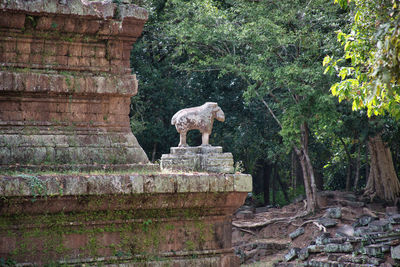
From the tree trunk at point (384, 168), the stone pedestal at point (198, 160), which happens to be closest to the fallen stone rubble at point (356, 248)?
the tree trunk at point (384, 168)

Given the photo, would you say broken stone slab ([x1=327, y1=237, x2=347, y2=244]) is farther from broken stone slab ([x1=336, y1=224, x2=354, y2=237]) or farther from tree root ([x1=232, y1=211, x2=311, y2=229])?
tree root ([x1=232, y1=211, x2=311, y2=229])

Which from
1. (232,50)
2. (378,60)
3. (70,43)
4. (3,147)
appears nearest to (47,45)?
(70,43)

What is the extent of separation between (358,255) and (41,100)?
1024 centimetres

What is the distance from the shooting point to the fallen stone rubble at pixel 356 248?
1557 cm

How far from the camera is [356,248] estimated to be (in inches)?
651

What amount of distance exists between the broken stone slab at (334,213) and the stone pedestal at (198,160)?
1080cm

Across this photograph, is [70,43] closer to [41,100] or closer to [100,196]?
[41,100]

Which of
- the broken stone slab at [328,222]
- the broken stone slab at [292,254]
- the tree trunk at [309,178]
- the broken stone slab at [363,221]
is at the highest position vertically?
the tree trunk at [309,178]

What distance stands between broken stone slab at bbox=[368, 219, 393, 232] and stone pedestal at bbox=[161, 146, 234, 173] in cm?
892

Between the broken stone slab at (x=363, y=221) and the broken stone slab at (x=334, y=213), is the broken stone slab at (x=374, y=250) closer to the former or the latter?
the broken stone slab at (x=363, y=221)

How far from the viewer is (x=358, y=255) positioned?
16.1m

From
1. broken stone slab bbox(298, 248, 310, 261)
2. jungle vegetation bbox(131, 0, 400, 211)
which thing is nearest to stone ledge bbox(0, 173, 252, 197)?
jungle vegetation bbox(131, 0, 400, 211)

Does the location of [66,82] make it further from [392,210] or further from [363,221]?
[392,210]

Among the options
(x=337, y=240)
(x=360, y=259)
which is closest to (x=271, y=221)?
(x=337, y=240)
